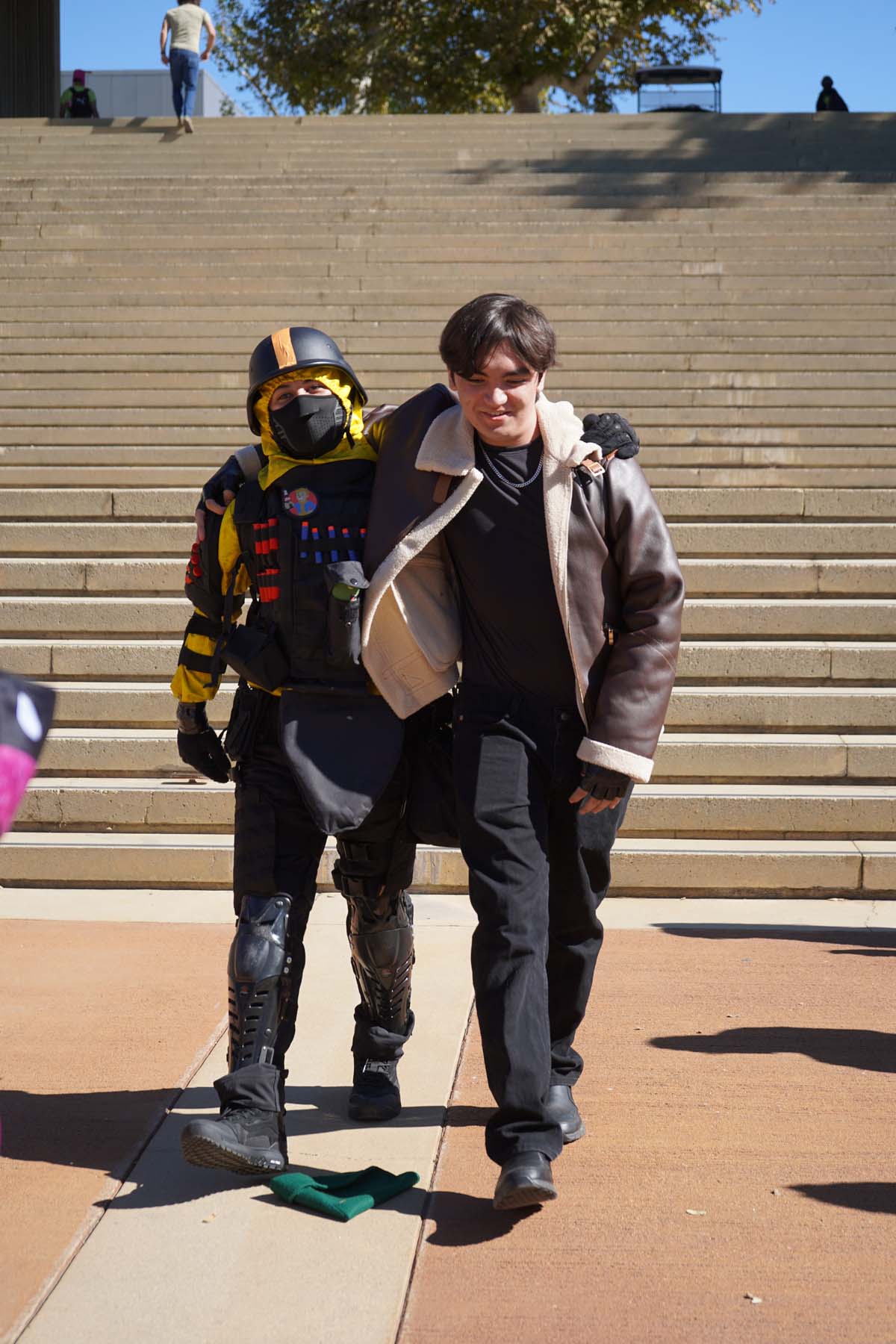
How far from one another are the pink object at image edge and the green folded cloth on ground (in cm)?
146

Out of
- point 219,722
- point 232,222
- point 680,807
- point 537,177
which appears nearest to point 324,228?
point 232,222

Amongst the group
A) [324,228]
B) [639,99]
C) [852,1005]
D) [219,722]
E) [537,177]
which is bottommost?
[852,1005]

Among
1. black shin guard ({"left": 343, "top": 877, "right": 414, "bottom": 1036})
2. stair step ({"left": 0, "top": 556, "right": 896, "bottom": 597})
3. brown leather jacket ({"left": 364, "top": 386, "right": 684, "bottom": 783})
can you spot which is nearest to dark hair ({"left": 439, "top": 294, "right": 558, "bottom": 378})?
brown leather jacket ({"left": 364, "top": 386, "right": 684, "bottom": 783})

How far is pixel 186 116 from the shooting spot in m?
17.2

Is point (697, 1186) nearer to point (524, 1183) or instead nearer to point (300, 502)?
point (524, 1183)

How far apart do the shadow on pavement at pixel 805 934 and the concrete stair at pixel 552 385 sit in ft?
1.46

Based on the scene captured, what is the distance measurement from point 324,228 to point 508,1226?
11.5 m

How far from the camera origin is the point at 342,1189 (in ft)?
10.2

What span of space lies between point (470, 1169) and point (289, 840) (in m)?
0.87

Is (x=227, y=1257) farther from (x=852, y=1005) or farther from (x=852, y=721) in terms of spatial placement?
(x=852, y=721)

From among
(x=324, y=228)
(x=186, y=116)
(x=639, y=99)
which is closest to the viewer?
(x=324, y=228)

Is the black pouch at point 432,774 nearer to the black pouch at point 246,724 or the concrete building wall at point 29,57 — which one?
the black pouch at point 246,724

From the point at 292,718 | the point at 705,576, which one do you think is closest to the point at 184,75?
the point at 705,576

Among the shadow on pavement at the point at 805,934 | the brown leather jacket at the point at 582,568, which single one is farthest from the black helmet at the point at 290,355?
the shadow on pavement at the point at 805,934
